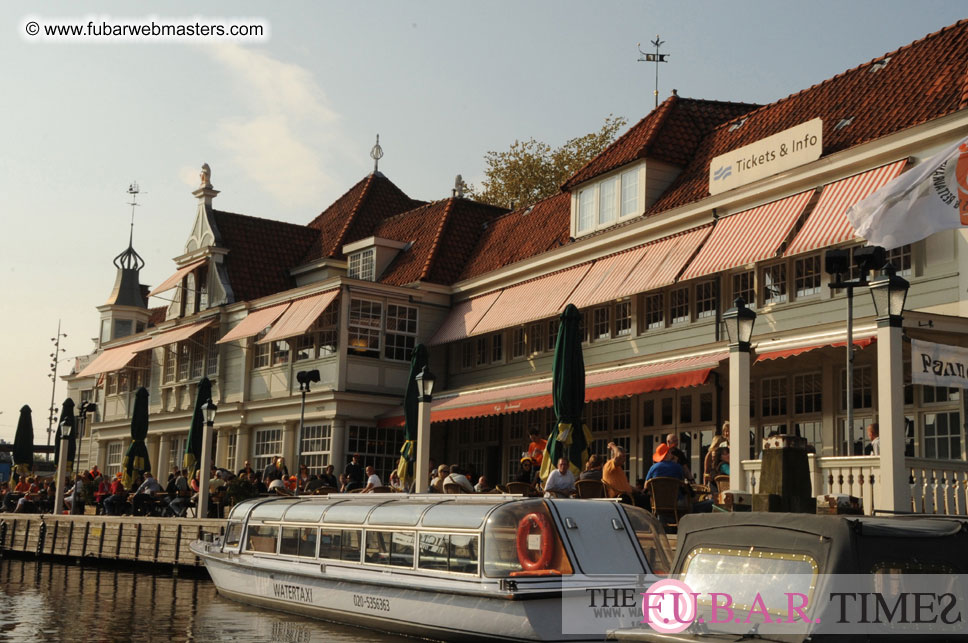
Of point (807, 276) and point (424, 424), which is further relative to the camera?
point (807, 276)

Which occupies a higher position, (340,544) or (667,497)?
(667,497)

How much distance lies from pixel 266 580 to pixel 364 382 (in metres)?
13.6

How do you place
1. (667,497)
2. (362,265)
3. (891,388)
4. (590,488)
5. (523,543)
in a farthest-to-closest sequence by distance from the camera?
1. (362,265)
2. (590,488)
3. (667,497)
4. (891,388)
5. (523,543)

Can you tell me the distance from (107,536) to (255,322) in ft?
27.2

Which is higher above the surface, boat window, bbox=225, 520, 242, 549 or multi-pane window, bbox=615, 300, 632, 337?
multi-pane window, bbox=615, 300, 632, 337

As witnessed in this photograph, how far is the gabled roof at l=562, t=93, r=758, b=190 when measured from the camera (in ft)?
85.5

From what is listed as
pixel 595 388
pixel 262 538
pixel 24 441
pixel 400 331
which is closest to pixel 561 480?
pixel 262 538

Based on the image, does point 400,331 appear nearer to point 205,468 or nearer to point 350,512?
point 205,468

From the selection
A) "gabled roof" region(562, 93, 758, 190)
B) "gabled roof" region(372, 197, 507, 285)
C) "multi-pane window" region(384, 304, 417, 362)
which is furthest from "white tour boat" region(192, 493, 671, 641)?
"gabled roof" region(372, 197, 507, 285)

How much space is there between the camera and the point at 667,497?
14.9m

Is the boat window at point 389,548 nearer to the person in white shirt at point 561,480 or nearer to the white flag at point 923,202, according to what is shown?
the person in white shirt at point 561,480

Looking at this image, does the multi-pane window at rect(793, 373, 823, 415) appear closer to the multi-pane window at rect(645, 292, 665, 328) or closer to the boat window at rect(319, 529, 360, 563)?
the multi-pane window at rect(645, 292, 665, 328)

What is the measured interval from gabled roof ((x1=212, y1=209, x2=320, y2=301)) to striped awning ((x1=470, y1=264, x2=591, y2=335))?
444 inches

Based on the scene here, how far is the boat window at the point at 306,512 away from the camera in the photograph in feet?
54.9
